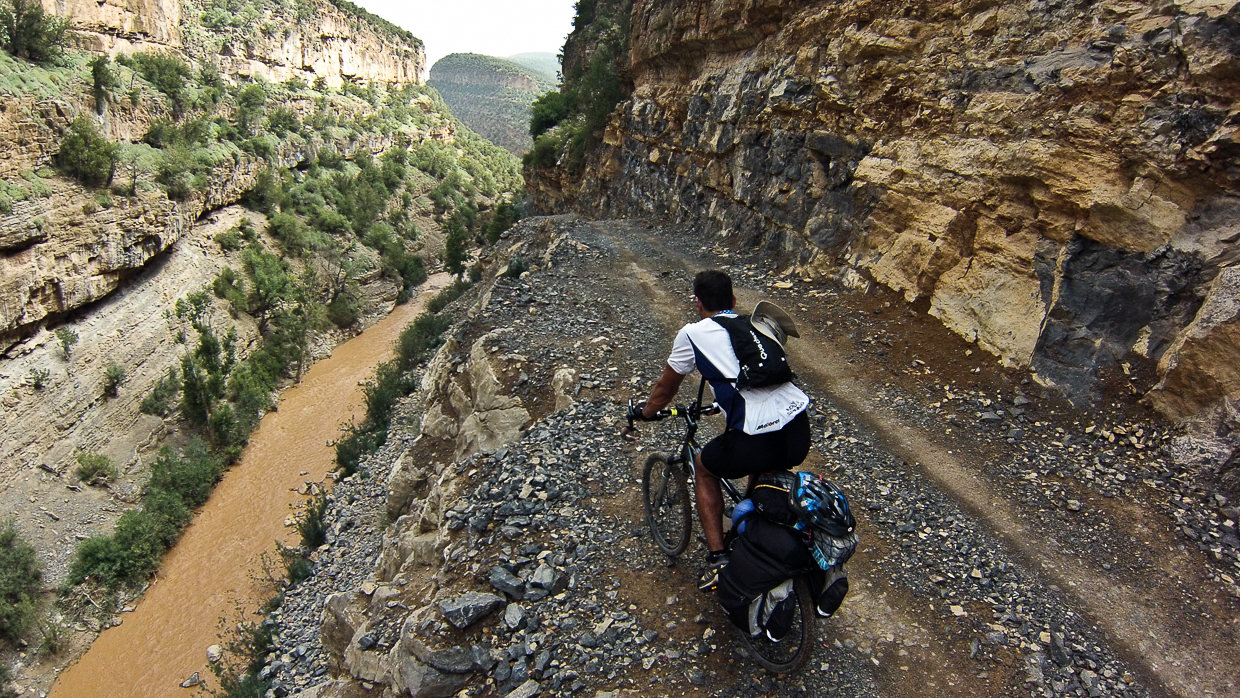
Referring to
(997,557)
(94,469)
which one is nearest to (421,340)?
(94,469)

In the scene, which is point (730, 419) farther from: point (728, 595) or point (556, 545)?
point (556, 545)

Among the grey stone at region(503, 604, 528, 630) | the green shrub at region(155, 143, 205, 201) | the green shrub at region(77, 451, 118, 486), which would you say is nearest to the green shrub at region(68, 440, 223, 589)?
the green shrub at region(77, 451, 118, 486)

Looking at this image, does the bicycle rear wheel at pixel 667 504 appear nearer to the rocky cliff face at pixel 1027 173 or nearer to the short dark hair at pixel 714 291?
the short dark hair at pixel 714 291

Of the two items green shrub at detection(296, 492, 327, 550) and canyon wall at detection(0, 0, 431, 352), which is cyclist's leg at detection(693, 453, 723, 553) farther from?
canyon wall at detection(0, 0, 431, 352)

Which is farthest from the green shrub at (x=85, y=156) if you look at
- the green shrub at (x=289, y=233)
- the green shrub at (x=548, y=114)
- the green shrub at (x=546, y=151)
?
the green shrub at (x=548, y=114)

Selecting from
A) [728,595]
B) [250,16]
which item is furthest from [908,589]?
[250,16]

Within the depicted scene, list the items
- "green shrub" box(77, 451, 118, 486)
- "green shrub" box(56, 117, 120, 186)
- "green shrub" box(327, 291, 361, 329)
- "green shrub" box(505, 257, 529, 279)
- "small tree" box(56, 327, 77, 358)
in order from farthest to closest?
"green shrub" box(327, 291, 361, 329) < "green shrub" box(56, 117, 120, 186) < "small tree" box(56, 327, 77, 358) < "green shrub" box(77, 451, 118, 486) < "green shrub" box(505, 257, 529, 279)

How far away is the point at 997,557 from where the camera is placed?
4.72m

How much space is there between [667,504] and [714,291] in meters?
1.99

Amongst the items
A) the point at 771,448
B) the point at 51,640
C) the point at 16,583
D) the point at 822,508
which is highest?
the point at 771,448

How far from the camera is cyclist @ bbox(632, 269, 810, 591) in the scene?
12.1 ft

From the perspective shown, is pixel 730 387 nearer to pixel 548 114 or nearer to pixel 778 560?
pixel 778 560

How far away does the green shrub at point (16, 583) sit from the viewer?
504 inches

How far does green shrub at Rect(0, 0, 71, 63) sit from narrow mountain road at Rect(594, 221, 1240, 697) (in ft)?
101
